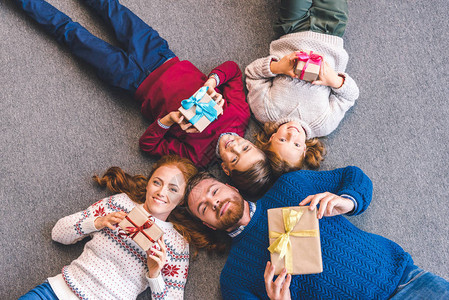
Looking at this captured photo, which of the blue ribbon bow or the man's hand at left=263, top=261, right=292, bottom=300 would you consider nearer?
the man's hand at left=263, top=261, right=292, bottom=300

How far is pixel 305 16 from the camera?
1791mm

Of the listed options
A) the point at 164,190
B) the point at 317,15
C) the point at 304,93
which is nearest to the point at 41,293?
the point at 164,190

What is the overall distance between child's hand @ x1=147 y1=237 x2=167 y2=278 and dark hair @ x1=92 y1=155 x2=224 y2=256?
182 millimetres

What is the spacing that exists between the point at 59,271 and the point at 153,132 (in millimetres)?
761

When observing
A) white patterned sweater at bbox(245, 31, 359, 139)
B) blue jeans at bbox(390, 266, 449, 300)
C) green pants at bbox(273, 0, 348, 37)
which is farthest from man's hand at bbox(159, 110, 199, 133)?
blue jeans at bbox(390, 266, 449, 300)

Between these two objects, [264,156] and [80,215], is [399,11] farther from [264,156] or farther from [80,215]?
[80,215]

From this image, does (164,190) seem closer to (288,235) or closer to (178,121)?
(178,121)

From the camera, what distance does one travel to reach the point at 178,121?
1581mm

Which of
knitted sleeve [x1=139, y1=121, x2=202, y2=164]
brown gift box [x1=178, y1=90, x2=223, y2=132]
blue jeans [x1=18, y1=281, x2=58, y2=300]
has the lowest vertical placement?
blue jeans [x1=18, y1=281, x2=58, y2=300]

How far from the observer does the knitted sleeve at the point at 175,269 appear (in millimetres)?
1603

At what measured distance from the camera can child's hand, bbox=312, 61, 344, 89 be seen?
64.5 inches

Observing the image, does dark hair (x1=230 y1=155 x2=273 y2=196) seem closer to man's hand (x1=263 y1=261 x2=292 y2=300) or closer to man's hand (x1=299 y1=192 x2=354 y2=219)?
man's hand (x1=299 y1=192 x2=354 y2=219)

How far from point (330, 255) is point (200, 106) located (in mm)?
784

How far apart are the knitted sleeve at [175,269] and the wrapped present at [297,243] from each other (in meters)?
0.52
